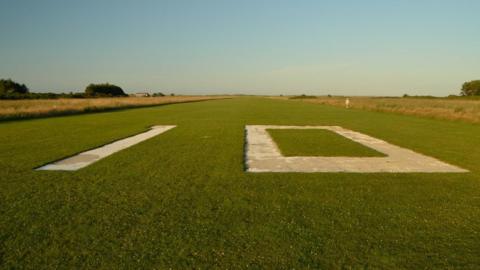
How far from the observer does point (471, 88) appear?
103875 millimetres

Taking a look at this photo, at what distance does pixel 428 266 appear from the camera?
10.2ft

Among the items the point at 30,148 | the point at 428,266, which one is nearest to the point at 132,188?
the point at 428,266

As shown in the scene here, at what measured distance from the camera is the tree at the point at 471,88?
101m

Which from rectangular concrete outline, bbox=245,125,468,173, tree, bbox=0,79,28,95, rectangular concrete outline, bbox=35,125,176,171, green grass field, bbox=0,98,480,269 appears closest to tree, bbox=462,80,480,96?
rectangular concrete outline, bbox=245,125,468,173

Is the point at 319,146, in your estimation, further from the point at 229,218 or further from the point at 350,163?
the point at 229,218

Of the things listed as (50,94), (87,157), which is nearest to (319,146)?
(87,157)

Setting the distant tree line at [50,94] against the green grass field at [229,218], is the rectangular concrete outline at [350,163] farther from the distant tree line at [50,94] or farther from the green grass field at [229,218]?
the distant tree line at [50,94]

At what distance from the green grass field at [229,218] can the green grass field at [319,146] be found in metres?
2.35

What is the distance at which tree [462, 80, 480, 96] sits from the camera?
3987 inches

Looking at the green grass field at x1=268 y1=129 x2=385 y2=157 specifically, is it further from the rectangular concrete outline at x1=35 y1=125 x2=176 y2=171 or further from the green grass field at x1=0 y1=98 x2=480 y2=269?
the rectangular concrete outline at x1=35 y1=125 x2=176 y2=171

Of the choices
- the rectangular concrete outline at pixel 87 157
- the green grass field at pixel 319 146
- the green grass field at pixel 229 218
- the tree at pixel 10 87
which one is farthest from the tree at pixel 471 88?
the tree at pixel 10 87

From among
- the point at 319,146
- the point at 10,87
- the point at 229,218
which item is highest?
the point at 10,87

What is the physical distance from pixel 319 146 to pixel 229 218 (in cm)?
685

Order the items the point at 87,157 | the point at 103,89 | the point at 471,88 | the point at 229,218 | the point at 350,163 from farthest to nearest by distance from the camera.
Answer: the point at 103,89 < the point at 471,88 < the point at 87,157 < the point at 350,163 < the point at 229,218
